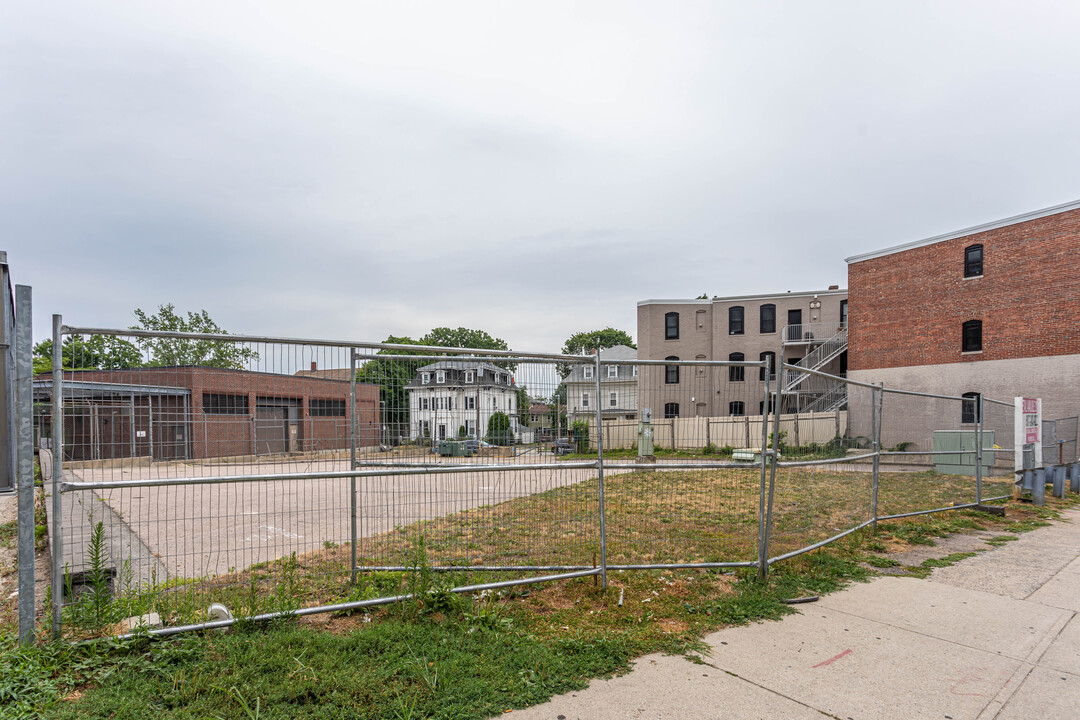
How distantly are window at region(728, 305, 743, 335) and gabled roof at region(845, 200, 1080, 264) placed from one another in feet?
36.8

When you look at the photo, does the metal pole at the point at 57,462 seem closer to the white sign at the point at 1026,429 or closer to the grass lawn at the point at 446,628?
the grass lawn at the point at 446,628

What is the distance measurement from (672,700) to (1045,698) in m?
2.53

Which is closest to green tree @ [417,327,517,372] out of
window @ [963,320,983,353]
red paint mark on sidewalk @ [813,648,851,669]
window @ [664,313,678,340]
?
window @ [664,313,678,340]

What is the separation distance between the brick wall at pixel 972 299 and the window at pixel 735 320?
1063 cm

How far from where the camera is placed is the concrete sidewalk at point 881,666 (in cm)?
362

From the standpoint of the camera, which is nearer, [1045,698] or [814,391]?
[1045,698]

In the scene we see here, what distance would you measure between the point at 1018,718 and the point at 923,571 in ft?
11.9

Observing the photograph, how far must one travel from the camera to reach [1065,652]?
4.52 meters

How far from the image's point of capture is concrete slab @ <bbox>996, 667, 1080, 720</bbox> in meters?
3.58

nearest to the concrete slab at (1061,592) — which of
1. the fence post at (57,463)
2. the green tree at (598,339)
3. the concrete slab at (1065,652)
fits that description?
the concrete slab at (1065,652)

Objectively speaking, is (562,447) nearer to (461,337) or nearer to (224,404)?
(224,404)

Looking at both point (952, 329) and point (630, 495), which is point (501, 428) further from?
point (952, 329)

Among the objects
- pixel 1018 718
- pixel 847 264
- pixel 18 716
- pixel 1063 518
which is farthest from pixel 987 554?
pixel 847 264

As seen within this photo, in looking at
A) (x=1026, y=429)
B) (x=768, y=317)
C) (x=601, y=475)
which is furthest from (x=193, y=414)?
(x=768, y=317)
